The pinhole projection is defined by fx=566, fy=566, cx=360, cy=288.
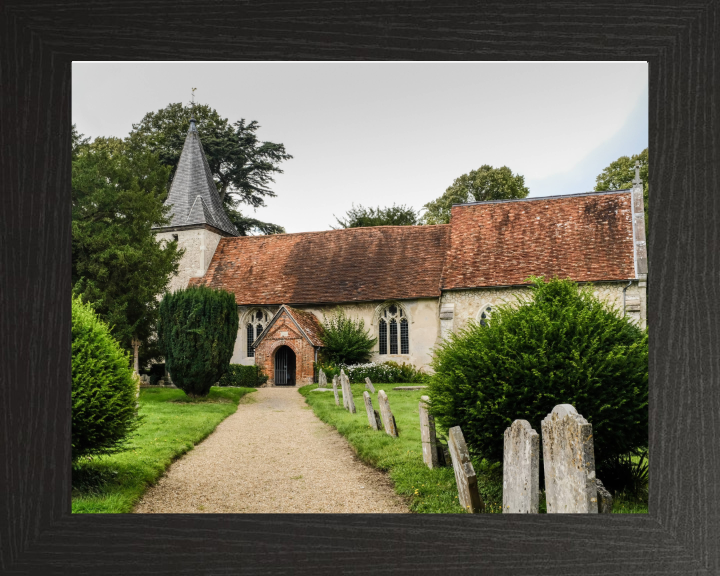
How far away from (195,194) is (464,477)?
11983 mm

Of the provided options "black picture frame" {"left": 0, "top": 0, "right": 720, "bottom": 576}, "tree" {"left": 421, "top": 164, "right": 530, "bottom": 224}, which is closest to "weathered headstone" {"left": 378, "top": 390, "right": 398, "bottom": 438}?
"black picture frame" {"left": 0, "top": 0, "right": 720, "bottom": 576}

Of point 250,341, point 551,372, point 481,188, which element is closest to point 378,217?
point 481,188

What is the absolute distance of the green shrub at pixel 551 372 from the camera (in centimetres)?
419

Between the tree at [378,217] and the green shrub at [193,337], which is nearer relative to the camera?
the green shrub at [193,337]

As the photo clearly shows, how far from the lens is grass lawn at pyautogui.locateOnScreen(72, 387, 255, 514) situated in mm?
4281

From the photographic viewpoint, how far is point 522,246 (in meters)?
Result: 14.9

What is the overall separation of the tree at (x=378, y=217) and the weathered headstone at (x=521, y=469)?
9161 mm

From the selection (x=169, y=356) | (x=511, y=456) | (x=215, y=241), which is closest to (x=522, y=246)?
(x=215, y=241)

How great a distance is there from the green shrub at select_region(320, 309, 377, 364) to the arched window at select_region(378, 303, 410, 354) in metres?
0.60

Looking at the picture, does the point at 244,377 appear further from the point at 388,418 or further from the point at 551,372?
the point at 551,372

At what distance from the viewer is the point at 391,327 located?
55.1ft

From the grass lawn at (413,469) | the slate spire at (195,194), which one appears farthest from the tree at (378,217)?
the grass lawn at (413,469)

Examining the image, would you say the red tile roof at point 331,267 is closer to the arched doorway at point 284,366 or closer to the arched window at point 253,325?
the arched window at point 253,325

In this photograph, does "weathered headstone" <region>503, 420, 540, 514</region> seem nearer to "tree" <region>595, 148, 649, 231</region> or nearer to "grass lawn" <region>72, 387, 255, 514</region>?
"grass lawn" <region>72, 387, 255, 514</region>
